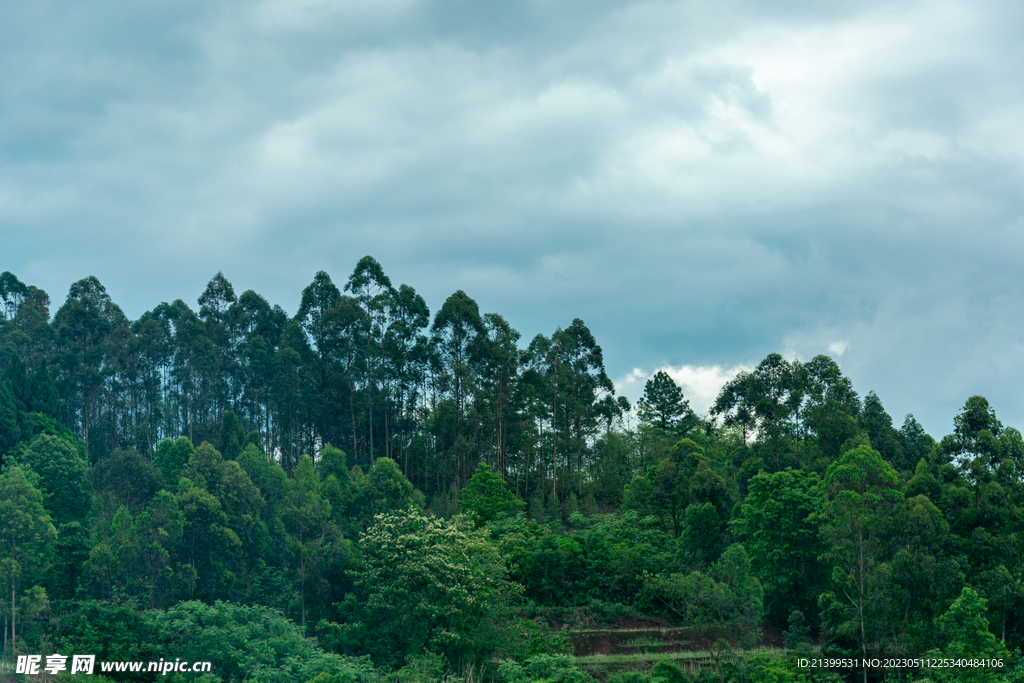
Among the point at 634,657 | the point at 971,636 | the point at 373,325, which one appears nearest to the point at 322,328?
the point at 373,325

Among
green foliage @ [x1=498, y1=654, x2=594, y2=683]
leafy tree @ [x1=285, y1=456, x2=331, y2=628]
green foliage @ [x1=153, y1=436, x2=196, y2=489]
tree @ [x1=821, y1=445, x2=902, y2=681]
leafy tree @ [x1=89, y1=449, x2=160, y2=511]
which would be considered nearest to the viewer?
green foliage @ [x1=498, y1=654, x2=594, y2=683]

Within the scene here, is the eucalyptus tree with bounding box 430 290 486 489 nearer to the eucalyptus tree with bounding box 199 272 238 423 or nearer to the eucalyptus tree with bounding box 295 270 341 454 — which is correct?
the eucalyptus tree with bounding box 295 270 341 454

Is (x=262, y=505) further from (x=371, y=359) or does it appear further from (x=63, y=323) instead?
(x=63, y=323)

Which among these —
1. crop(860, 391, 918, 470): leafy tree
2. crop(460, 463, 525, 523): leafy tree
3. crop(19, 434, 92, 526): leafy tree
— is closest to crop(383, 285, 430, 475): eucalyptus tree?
crop(460, 463, 525, 523): leafy tree

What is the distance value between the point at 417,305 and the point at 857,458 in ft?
109

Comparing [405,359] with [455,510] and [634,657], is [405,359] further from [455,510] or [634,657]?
[634,657]

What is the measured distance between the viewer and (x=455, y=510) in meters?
50.0

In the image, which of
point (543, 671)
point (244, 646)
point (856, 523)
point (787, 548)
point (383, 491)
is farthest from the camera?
point (383, 491)

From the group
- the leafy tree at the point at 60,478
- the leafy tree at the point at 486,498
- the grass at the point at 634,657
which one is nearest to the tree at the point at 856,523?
the grass at the point at 634,657

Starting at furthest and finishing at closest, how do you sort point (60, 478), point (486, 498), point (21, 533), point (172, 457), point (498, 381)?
point (498, 381) → point (486, 498) → point (172, 457) → point (60, 478) → point (21, 533)

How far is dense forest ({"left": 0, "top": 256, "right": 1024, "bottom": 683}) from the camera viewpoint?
1121 inches

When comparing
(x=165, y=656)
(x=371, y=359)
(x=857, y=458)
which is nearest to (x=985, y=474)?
(x=857, y=458)

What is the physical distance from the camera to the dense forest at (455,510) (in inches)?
1121

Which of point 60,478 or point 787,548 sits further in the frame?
point 60,478
